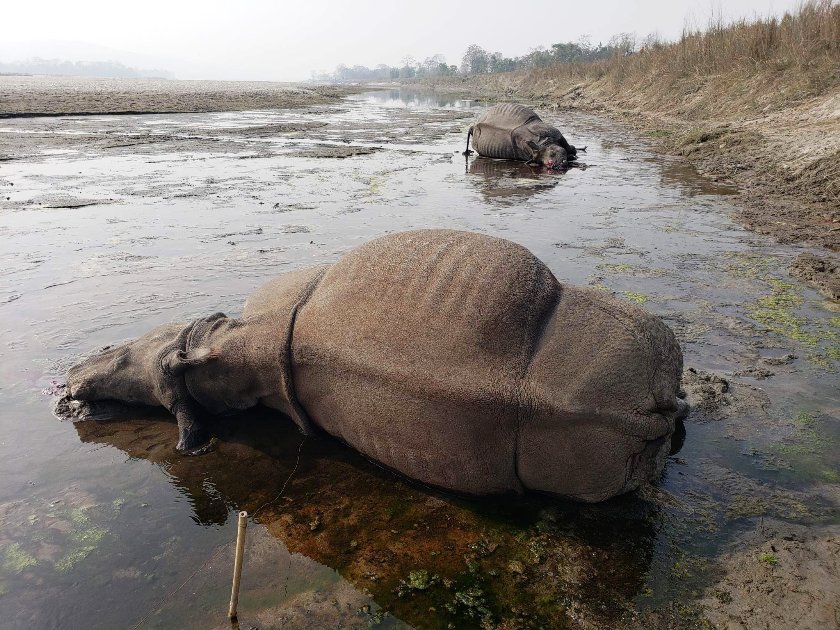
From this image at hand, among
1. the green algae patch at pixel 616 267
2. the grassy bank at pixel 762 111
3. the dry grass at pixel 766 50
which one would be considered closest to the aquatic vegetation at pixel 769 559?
the green algae patch at pixel 616 267

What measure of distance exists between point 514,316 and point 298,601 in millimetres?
1469

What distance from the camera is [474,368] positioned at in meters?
2.55

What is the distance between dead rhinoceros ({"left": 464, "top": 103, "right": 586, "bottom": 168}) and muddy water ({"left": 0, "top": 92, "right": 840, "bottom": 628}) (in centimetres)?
553

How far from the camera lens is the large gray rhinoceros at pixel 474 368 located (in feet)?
8.21

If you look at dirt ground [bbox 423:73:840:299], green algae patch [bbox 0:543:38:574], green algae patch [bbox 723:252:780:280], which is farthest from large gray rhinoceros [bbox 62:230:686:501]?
dirt ground [bbox 423:73:840:299]

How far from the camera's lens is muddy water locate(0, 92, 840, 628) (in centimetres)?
→ 232

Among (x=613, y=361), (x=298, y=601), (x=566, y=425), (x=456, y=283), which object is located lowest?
(x=298, y=601)

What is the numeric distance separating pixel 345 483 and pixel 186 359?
44.7 inches

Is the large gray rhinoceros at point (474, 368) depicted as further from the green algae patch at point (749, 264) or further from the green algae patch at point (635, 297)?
the green algae patch at point (749, 264)

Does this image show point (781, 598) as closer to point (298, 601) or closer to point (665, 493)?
point (665, 493)

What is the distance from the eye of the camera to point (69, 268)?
5.90 meters

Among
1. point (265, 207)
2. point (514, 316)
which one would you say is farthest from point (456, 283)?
point (265, 207)

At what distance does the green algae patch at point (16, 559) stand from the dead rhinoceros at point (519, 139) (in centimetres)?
1124

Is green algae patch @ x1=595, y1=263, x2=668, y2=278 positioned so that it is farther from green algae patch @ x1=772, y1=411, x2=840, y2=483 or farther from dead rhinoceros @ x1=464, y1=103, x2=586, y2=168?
dead rhinoceros @ x1=464, y1=103, x2=586, y2=168
